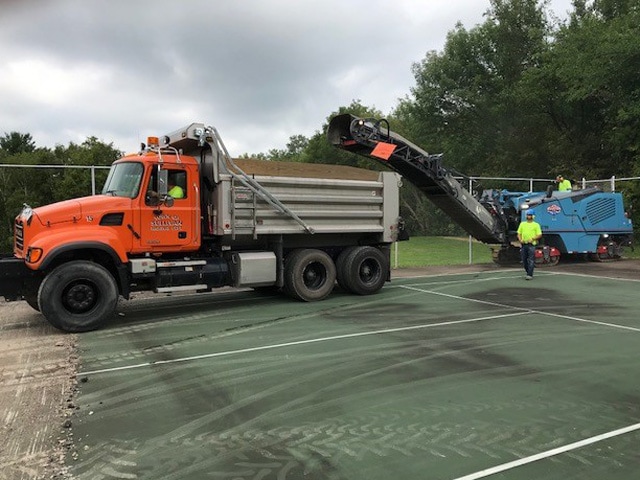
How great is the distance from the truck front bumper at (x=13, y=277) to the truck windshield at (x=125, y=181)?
1.73 meters

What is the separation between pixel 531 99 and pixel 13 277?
29146 mm

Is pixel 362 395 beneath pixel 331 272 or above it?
beneath

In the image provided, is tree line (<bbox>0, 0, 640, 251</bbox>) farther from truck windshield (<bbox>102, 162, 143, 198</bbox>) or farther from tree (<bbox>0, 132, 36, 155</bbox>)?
tree (<bbox>0, 132, 36, 155</bbox>)

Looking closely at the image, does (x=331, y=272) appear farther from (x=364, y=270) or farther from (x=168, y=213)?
(x=168, y=213)

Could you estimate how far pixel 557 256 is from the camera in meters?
16.7

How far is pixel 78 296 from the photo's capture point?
311 inches

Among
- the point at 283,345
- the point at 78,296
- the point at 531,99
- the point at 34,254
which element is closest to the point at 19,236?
the point at 34,254

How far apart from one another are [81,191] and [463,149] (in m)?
29.2

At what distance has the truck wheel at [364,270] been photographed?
10914mm

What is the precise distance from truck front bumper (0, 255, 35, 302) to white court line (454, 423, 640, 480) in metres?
6.87

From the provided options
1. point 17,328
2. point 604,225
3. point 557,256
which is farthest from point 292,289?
point 604,225

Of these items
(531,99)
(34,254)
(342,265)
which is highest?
(531,99)

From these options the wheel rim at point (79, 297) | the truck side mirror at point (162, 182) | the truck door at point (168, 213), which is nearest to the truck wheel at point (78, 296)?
the wheel rim at point (79, 297)

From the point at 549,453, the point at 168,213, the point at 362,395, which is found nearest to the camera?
the point at 549,453
